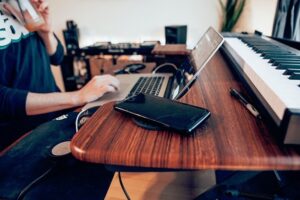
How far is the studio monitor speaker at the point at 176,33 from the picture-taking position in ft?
8.00

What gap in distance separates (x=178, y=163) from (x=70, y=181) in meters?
0.35

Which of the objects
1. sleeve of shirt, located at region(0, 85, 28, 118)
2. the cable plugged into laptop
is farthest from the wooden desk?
the cable plugged into laptop

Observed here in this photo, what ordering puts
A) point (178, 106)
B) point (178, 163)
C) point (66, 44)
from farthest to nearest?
1. point (66, 44)
2. point (178, 106)
3. point (178, 163)

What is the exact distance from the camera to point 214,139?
1.23 feet

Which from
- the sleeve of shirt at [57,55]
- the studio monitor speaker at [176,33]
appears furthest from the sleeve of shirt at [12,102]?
the studio monitor speaker at [176,33]

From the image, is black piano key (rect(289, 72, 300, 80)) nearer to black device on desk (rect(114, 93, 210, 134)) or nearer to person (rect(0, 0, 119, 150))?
black device on desk (rect(114, 93, 210, 134))

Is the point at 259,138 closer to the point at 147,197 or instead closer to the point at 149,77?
the point at 149,77

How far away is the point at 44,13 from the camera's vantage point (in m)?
1.00

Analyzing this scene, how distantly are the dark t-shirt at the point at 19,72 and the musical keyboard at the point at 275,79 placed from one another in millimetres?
667

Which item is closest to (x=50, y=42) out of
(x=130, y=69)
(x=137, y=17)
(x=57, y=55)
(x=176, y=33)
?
(x=57, y=55)

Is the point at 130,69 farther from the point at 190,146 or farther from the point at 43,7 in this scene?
the point at 190,146

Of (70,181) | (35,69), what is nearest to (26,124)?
(35,69)

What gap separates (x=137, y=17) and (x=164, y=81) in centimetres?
200

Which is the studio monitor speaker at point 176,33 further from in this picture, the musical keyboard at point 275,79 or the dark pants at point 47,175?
the dark pants at point 47,175
